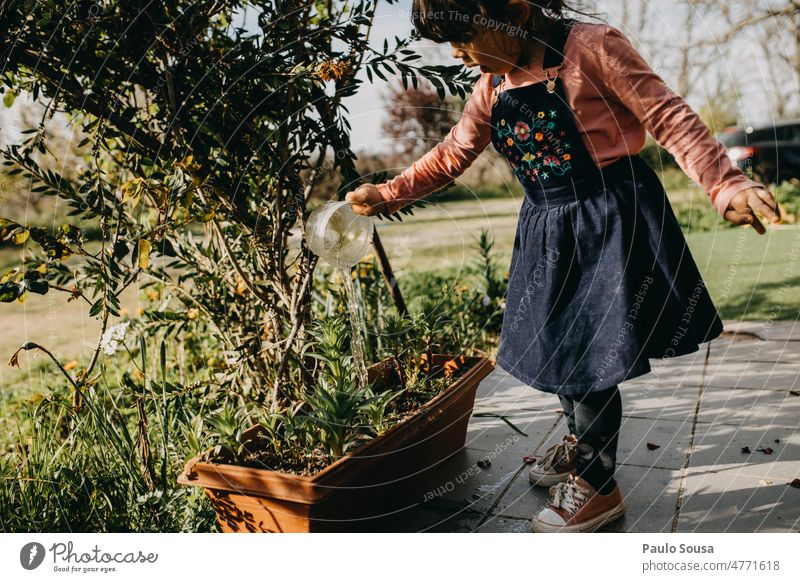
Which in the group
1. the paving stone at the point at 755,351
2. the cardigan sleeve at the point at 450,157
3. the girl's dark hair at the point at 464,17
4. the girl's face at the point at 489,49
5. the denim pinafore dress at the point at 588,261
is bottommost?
the paving stone at the point at 755,351

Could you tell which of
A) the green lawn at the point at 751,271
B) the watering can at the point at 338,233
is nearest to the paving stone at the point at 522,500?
the watering can at the point at 338,233

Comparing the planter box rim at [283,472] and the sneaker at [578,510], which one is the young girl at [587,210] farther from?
the planter box rim at [283,472]

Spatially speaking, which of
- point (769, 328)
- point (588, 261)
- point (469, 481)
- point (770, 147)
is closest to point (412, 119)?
point (588, 261)

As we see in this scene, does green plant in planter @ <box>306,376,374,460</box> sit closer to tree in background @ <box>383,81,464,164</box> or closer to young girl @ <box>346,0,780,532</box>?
young girl @ <box>346,0,780,532</box>

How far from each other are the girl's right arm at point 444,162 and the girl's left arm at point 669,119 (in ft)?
1.16

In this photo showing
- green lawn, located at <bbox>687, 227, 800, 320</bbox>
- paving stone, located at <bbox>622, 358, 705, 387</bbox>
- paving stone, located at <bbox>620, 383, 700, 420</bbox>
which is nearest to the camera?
paving stone, located at <bbox>620, 383, 700, 420</bbox>

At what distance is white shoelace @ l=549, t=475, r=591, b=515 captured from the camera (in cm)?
175

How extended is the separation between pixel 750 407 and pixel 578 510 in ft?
3.09

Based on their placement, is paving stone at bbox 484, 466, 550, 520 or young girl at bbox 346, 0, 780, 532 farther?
paving stone at bbox 484, 466, 550, 520

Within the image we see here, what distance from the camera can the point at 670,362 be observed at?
114 inches

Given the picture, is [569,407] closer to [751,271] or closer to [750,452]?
[750,452]

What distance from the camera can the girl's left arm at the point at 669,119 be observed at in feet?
4.83

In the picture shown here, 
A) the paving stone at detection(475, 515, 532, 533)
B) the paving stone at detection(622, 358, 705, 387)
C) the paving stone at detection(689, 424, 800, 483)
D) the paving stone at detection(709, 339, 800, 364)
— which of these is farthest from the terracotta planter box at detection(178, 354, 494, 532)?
the paving stone at detection(709, 339, 800, 364)

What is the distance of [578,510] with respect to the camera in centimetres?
173
